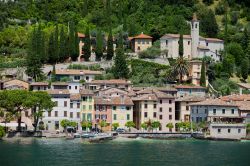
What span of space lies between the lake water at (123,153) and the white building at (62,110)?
435 inches

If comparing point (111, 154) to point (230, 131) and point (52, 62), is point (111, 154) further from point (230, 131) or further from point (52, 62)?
point (52, 62)

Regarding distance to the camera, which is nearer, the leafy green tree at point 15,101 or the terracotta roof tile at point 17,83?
the leafy green tree at point 15,101

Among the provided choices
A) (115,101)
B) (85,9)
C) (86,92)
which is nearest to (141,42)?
(85,9)

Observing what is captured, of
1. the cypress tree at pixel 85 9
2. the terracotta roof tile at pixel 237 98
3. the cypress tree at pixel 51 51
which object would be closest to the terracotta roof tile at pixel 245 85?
the terracotta roof tile at pixel 237 98

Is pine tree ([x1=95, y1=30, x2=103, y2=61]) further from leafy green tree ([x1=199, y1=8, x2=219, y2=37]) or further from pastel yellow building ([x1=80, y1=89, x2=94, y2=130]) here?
leafy green tree ([x1=199, y1=8, x2=219, y2=37])

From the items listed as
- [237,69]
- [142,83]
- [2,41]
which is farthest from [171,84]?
[2,41]

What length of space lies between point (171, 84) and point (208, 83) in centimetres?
634

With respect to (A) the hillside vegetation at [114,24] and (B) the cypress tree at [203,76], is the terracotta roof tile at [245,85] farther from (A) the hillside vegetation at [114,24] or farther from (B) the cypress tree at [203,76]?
(B) the cypress tree at [203,76]

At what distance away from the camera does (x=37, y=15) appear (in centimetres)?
13600

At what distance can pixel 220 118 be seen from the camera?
102750mm

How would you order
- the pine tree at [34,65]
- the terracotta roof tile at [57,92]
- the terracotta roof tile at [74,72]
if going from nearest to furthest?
the terracotta roof tile at [57,92] → the pine tree at [34,65] → the terracotta roof tile at [74,72]

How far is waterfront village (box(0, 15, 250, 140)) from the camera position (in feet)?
327

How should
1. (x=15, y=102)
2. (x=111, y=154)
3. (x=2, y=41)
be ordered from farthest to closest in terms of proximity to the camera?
(x=2, y=41) → (x=15, y=102) → (x=111, y=154)

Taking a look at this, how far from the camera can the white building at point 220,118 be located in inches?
3895
